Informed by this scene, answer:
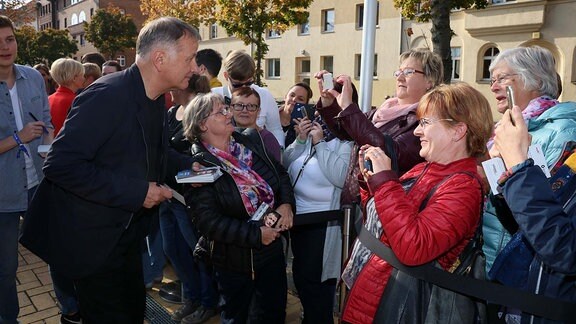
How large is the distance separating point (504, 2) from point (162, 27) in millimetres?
21242

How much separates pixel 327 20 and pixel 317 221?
2555 cm

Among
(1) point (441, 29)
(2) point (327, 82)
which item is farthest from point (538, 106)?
(1) point (441, 29)

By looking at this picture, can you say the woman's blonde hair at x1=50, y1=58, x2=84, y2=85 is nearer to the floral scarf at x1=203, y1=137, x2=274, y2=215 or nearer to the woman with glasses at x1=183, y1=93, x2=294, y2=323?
the woman with glasses at x1=183, y1=93, x2=294, y2=323

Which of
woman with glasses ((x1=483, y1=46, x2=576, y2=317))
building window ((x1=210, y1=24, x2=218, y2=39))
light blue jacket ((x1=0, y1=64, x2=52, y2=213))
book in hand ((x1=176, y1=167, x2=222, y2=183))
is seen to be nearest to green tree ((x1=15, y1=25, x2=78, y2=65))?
building window ((x1=210, y1=24, x2=218, y2=39))

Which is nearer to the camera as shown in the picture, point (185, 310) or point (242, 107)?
point (242, 107)

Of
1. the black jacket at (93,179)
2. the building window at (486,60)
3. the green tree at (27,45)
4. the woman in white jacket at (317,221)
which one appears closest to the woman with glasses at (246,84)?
the woman in white jacket at (317,221)

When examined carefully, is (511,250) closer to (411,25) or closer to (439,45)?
(439,45)

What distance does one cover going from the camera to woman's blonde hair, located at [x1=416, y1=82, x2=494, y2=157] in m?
1.87

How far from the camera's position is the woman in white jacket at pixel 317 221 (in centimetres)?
281

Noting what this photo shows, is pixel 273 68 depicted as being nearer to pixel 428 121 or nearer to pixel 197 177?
pixel 197 177

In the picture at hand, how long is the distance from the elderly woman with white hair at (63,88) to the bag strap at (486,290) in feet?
11.4

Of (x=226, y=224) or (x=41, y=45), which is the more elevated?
(x=41, y=45)

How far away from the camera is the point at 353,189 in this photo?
262 centimetres

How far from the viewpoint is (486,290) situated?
180 centimetres
